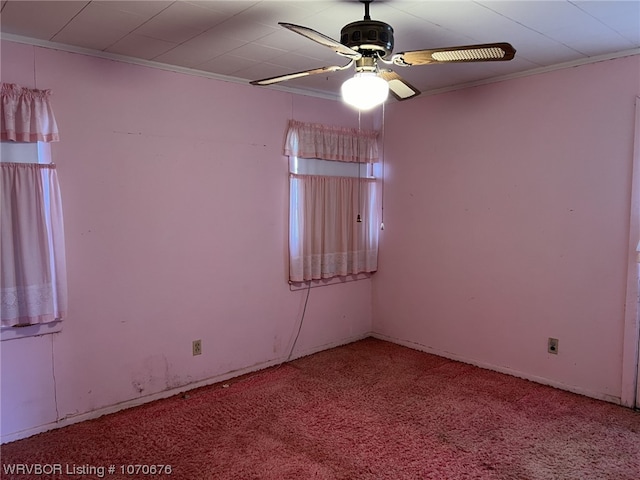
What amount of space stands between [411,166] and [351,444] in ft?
8.32

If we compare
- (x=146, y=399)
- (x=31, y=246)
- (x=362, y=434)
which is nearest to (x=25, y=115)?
(x=31, y=246)

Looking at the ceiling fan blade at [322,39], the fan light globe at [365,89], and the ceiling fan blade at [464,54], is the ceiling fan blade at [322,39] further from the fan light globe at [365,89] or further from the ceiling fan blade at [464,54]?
the ceiling fan blade at [464,54]

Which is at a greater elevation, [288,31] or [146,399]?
[288,31]

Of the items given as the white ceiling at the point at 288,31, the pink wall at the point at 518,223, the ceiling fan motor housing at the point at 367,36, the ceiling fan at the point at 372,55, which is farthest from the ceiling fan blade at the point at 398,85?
the pink wall at the point at 518,223

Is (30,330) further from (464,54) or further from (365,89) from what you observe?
(464,54)

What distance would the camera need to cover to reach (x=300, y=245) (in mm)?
3953

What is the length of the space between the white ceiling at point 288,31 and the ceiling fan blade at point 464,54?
31 cm

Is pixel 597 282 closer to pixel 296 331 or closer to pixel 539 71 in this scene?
pixel 539 71

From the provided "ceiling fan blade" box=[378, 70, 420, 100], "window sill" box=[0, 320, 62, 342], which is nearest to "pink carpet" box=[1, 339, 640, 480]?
"window sill" box=[0, 320, 62, 342]

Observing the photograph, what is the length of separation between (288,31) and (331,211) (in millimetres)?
1855

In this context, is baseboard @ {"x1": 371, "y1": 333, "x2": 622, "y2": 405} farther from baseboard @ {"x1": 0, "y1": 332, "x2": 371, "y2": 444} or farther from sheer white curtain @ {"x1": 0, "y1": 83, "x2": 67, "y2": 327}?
sheer white curtain @ {"x1": 0, "y1": 83, "x2": 67, "y2": 327}

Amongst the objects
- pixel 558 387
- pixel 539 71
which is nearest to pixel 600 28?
pixel 539 71

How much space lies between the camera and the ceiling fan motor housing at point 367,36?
6.59ft

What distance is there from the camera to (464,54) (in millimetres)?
1921
